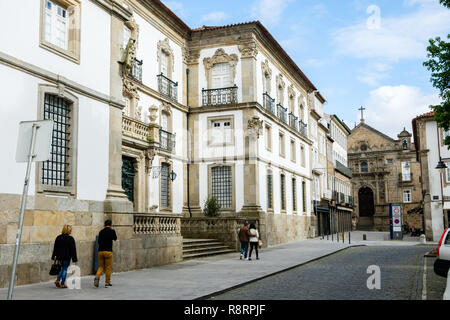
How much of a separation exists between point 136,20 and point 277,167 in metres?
13.5

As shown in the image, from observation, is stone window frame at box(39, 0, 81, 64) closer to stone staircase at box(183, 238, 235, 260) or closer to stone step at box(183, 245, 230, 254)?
stone staircase at box(183, 238, 235, 260)

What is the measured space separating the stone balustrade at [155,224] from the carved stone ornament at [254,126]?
10.9 metres

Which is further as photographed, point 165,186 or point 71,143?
point 165,186

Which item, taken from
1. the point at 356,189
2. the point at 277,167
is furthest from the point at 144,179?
the point at 356,189

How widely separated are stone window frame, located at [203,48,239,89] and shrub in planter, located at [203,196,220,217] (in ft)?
22.1

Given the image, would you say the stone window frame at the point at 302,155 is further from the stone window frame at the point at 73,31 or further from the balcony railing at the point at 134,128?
the stone window frame at the point at 73,31

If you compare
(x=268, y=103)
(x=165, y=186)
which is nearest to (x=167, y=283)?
(x=165, y=186)

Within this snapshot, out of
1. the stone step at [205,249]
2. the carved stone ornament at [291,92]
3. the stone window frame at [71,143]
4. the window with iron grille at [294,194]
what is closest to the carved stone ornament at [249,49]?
the carved stone ornament at [291,92]

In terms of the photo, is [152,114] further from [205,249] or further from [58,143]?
[58,143]

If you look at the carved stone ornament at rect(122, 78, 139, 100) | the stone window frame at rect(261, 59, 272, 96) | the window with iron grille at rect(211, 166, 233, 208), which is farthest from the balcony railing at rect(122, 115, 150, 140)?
the stone window frame at rect(261, 59, 272, 96)

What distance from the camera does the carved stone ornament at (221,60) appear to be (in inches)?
1176

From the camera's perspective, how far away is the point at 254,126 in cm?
2878

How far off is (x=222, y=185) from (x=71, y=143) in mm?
15750
